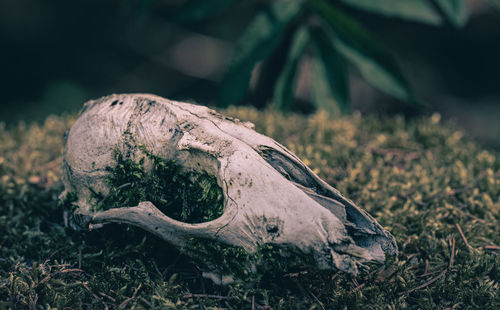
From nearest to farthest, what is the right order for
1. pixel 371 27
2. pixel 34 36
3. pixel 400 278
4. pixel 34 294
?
pixel 34 294 → pixel 400 278 → pixel 371 27 → pixel 34 36

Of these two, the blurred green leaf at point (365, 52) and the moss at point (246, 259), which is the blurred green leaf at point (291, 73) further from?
the moss at point (246, 259)

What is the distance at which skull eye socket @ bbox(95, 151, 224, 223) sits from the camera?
1.68 m

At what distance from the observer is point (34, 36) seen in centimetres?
558

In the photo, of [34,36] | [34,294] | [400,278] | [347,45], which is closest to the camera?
[34,294]

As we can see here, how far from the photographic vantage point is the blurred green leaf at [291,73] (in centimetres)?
283

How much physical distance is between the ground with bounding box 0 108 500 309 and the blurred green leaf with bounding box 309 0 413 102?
1.74ft

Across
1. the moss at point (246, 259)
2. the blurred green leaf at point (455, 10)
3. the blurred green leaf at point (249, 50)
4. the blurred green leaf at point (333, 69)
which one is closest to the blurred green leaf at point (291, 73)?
the blurred green leaf at point (333, 69)

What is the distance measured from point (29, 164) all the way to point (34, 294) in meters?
1.35

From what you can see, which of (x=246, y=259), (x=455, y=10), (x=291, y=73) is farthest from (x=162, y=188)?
(x=455, y=10)

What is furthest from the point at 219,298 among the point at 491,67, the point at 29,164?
the point at 491,67

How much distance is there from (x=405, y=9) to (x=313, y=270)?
2.03 m

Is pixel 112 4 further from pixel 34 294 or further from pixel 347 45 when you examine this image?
pixel 34 294

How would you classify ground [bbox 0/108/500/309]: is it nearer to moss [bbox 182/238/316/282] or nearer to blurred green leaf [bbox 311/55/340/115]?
moss [bbox 182/238/316/282]

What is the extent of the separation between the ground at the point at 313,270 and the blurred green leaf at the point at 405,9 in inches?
37.1
